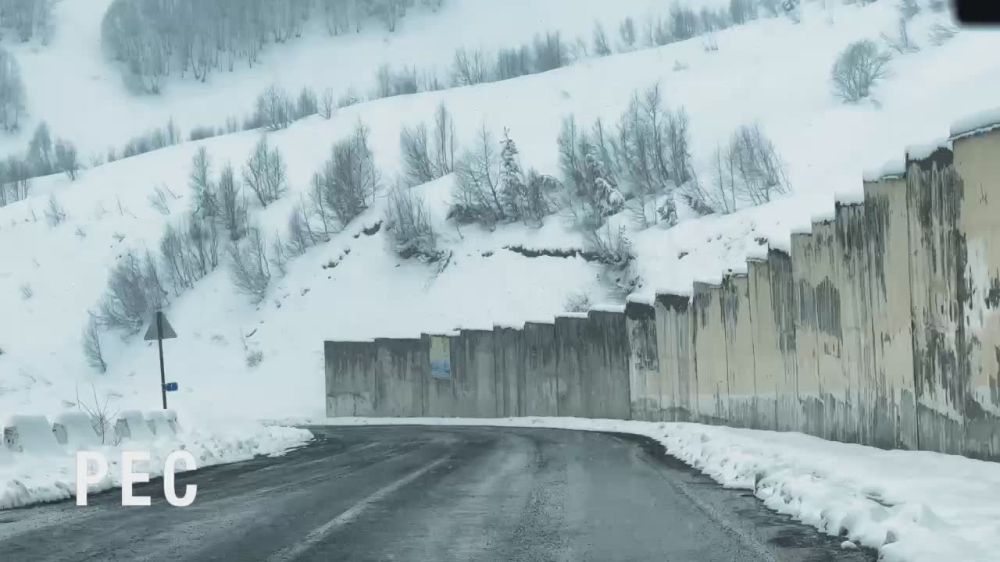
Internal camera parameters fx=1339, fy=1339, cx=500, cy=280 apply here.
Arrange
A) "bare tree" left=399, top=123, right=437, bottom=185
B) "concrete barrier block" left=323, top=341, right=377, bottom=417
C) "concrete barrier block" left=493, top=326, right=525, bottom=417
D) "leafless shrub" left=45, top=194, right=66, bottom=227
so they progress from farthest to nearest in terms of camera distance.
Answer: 1. "leafless shrub" left=45, top=194, right=66, bottom=227
2. "bare tree" left=399, top=123, right=437, bottom=185
3. "concrete barrier block" left=323, top=341, right=377, bottom=417
4. "concrete barrier block" left=493, top=326, right=525, bottom=417

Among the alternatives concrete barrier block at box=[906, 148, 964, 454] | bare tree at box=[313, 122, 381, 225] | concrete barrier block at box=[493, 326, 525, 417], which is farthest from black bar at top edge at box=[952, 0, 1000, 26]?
bare tree at box=[313, 122, 381, 225]

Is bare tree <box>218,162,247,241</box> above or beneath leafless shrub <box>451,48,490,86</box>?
beneath

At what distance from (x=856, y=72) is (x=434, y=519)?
88.5m

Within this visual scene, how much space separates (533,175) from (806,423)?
212ft

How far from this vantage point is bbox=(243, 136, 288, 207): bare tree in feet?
324

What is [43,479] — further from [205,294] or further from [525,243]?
[205,294]

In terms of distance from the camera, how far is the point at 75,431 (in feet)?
68.4

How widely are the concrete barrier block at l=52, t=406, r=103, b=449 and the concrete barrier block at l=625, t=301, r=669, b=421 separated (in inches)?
679

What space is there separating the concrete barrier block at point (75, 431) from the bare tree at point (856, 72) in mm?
80127

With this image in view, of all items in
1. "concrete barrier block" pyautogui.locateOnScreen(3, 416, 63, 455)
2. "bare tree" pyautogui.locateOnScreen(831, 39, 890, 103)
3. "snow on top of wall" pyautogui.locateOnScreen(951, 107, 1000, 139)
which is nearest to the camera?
"snow on top of wall" pyautogui.locateOnScreen(951, 107, 1000, 139)

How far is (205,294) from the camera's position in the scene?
286ft

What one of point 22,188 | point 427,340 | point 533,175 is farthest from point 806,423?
point 22,188

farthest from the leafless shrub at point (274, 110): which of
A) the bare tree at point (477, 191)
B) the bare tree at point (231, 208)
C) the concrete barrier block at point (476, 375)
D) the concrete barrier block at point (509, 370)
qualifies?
the concrete barrier block at point (509, 370)

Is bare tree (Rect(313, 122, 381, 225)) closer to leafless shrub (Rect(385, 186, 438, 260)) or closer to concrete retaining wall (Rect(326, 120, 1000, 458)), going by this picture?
leafless shrub (Rect(385, 186, 438, 260))
